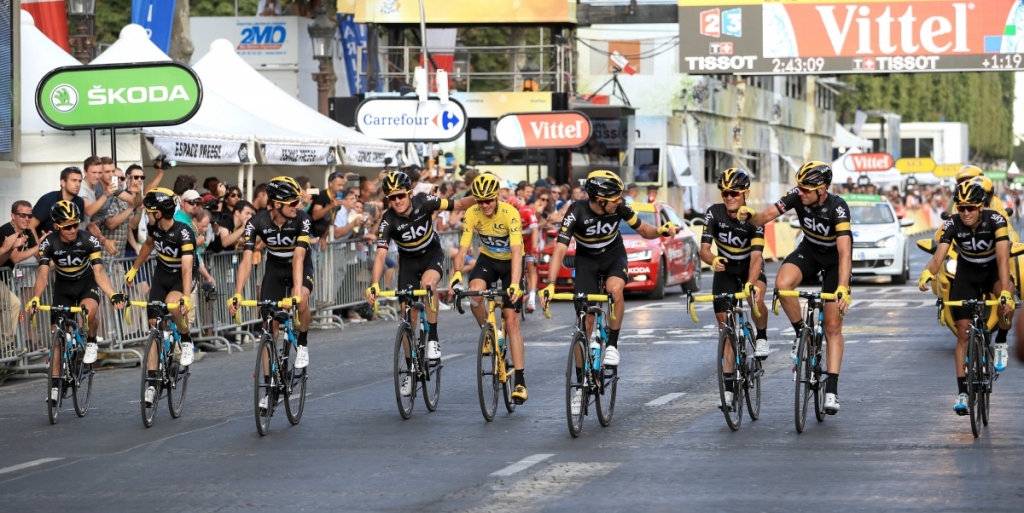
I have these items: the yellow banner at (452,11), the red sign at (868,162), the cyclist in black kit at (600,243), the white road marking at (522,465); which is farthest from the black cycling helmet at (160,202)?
the red sign at (868,162)

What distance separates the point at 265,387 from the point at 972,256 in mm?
5023

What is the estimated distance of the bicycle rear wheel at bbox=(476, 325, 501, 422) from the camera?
12.8 metres

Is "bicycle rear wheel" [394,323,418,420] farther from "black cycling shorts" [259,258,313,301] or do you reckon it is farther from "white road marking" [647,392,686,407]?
"white road marking" [647,392,686,407]

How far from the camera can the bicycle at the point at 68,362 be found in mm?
13602

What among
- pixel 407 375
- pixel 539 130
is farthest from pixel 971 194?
pixel 539 130

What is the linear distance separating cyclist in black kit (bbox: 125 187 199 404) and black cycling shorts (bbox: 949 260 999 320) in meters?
5.68

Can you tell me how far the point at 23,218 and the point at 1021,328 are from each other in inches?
485

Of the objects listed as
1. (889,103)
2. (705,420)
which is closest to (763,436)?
(705,420)

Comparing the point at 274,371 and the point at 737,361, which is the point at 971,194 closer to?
the point at 737,361

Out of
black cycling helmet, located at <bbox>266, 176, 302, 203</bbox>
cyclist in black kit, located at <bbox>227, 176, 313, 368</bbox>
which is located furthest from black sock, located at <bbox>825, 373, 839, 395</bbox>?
black cycling helmet, located at <bbox>266, 176, 302, 203</bbox>

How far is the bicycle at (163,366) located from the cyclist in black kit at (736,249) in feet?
13.3

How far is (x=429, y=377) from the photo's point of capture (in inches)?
535

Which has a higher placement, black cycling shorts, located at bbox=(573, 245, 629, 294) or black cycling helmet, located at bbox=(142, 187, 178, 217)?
black cycling helmet, located at bbox=(142, 187, 178, 217)

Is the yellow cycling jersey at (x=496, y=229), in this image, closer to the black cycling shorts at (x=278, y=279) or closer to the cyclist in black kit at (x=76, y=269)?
the black cycling shorts at (x=278, y=279)
